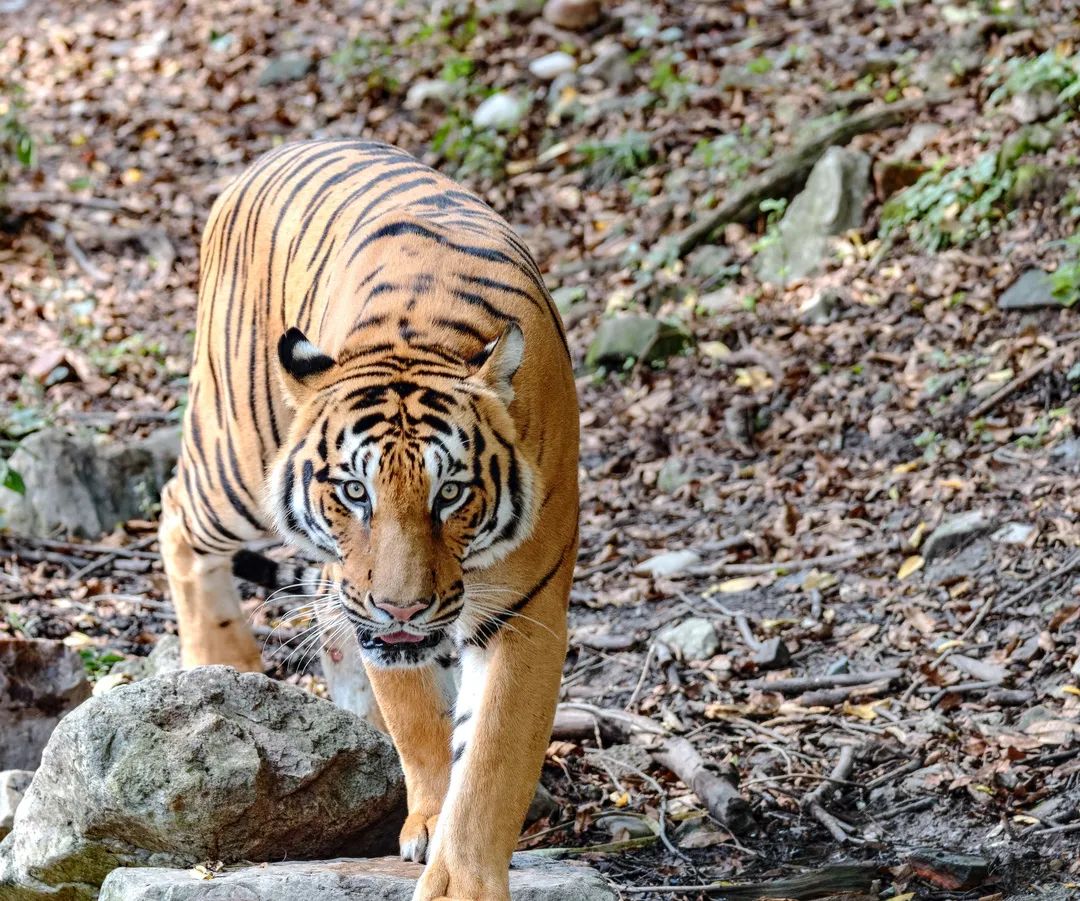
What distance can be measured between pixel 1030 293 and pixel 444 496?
15.5ft

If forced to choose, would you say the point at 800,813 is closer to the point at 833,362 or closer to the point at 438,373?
the point at 438,373

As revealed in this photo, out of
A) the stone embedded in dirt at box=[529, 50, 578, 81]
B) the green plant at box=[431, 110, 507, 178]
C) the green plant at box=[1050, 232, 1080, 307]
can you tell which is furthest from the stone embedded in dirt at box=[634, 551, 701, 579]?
the stone embedded in dirt at box=[529, 50, 578, 81]

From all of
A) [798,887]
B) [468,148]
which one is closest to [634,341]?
[468,148]

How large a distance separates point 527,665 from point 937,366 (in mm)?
4220

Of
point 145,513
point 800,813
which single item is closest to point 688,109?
point 145,513

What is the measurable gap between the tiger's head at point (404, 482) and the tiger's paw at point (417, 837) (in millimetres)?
555

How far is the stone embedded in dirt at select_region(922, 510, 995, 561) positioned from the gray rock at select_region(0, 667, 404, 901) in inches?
111

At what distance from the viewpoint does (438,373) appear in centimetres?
329

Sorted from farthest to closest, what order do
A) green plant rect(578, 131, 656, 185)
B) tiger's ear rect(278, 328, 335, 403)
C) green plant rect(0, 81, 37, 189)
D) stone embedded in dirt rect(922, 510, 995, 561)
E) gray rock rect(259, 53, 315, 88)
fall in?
1. gray rock rect(259, 53, 315, 88)
2. green plant rect(0, 81, 37, 189)
3. green plant rect(578, 131, 656, 185)
4. stone embedded in dirt rect(922, 510, 995, 561)
5. tiger's ear rect(278, 328, 335, 403)

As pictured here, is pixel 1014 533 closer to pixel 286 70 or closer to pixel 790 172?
pixel 790 172

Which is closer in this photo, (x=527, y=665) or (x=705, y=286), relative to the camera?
(x=527, y=665)

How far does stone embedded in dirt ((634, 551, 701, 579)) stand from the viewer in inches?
246

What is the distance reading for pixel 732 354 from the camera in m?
7.89

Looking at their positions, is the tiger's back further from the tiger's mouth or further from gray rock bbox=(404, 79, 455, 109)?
gray rock bbox=(404, 79, 455, 109)
